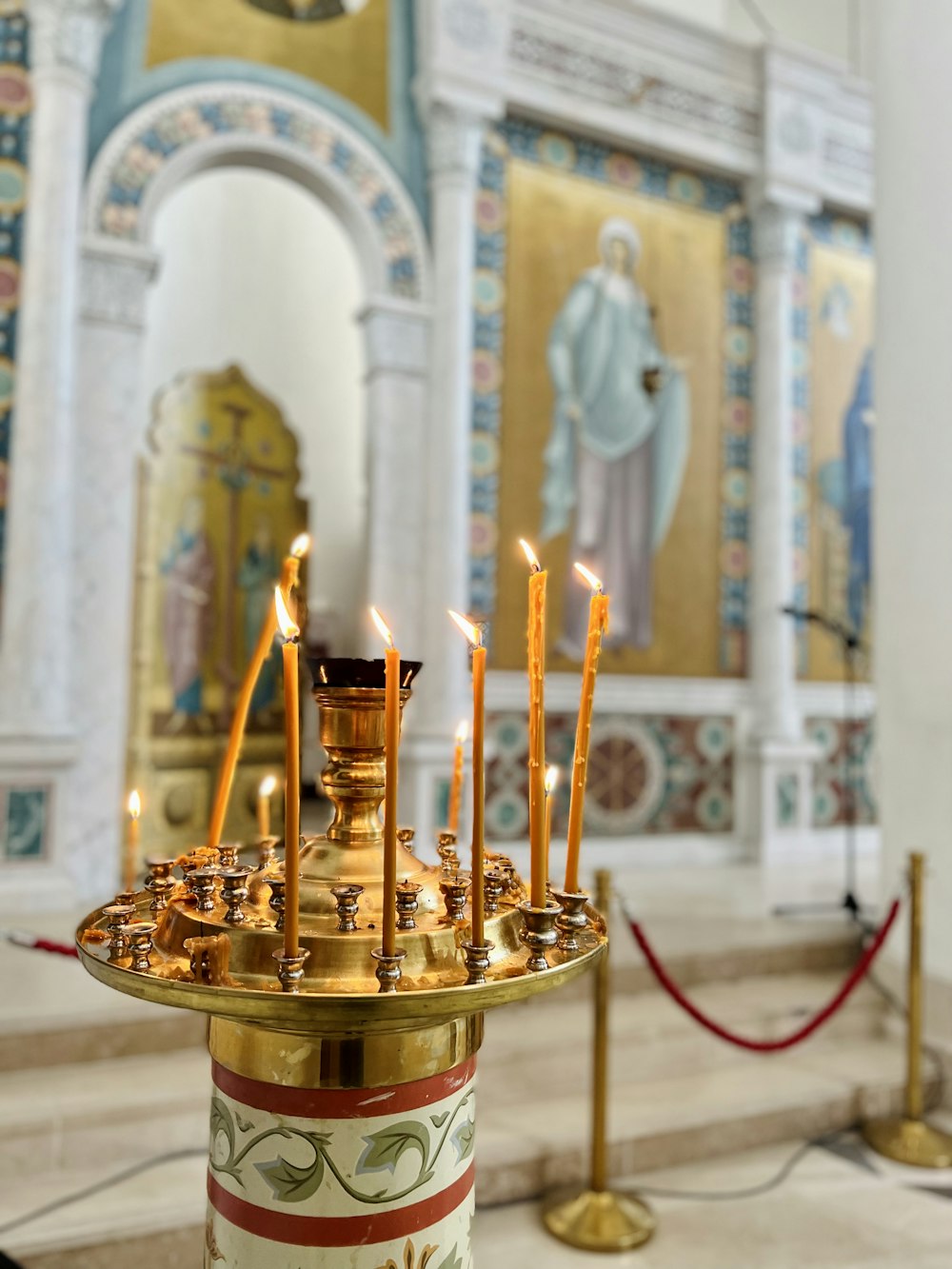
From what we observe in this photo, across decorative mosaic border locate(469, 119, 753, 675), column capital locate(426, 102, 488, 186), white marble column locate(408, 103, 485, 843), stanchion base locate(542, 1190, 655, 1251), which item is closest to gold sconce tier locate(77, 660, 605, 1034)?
stanchion base locate(542, 1190, 655, 1251)

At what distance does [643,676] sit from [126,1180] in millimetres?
5557

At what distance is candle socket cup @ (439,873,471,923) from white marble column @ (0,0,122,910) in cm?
483

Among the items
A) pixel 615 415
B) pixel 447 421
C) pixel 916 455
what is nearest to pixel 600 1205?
pixel 916 455

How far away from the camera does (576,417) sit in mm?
7656

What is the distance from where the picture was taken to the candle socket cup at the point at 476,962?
Result: 3.43 ft

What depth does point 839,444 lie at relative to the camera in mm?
8812

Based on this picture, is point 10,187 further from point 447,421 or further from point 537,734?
point 537,734

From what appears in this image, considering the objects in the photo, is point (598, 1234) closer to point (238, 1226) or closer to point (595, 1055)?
point (595, 1055)

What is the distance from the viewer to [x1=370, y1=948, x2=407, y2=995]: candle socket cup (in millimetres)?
998

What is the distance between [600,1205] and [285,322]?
29.1 ft

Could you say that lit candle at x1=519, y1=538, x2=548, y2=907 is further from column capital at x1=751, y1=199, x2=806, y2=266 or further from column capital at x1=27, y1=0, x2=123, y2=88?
column capital at x1=751, y1=199, x2=806, y2=266

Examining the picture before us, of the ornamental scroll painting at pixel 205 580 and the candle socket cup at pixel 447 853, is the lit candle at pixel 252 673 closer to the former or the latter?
the candle socket cup at pixel 447 853

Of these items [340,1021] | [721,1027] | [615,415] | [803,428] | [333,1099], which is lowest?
[721,1027]

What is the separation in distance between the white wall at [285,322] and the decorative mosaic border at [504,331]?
7.72 ft
